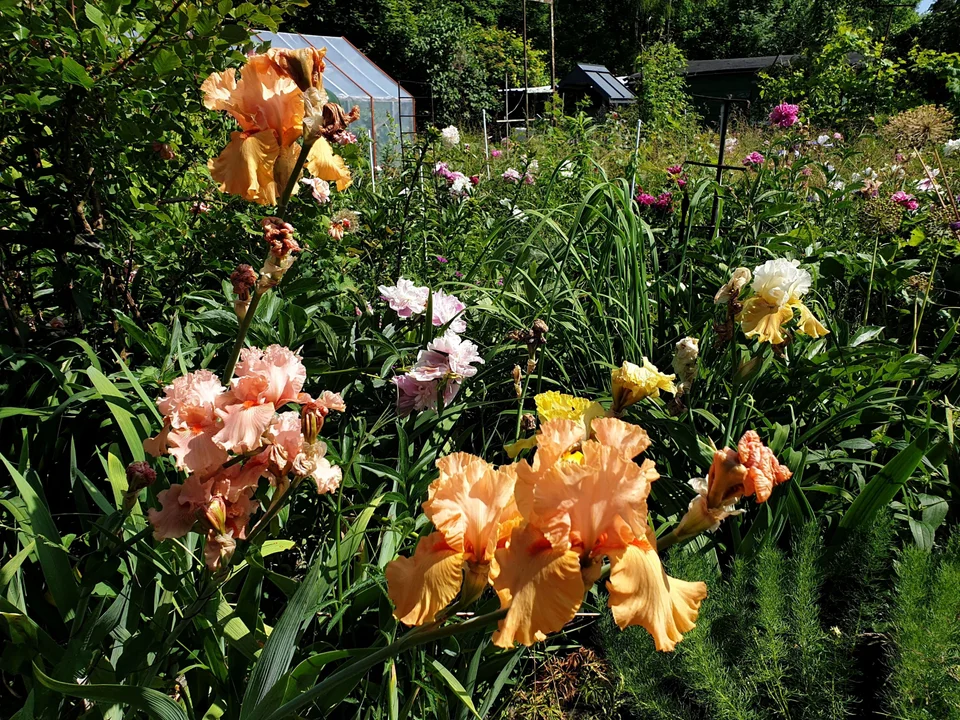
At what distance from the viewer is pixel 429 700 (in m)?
1.36

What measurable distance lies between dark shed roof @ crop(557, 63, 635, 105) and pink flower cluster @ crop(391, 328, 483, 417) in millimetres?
15844

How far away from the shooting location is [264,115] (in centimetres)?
120

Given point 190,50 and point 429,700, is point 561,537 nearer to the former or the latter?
point 429,700

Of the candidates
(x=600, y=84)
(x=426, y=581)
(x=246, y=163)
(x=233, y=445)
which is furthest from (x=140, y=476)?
(x=600, y=84)

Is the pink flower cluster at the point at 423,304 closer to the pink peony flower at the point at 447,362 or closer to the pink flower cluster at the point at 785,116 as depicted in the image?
the pink peony flower at the point at 447,362

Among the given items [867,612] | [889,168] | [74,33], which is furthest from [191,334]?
[889,168]

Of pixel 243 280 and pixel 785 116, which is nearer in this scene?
pixel 243 280

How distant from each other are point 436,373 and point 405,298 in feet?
1.40

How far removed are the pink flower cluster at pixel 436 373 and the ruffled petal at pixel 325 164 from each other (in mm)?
485

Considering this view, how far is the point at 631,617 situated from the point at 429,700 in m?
0.73

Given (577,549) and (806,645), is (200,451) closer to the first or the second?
(577,549)

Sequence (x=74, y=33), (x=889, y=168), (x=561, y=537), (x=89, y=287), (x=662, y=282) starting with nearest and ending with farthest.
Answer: (x=561, y=537)
(x=74, y=33)
(x=89, y=287)
(x=662, y=282)
(x=889, y=168)

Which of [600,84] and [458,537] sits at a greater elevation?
[458,537]

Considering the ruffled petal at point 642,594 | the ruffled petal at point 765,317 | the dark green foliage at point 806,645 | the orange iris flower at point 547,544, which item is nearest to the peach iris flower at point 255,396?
the orange iris flower at point 547,544
